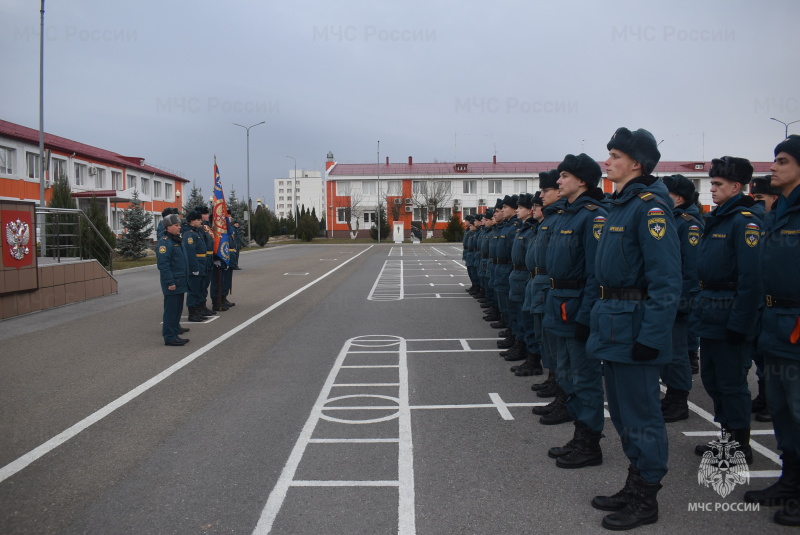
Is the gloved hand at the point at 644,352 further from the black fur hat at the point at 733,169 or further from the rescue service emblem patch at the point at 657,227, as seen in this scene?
the black fur hat at the point at 733,169

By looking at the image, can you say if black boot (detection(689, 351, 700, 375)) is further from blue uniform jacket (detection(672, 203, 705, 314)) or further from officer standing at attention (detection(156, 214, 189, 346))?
officer standing at attention (detection(156, 214, 189, 346))

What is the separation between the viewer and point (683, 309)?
5680 mm

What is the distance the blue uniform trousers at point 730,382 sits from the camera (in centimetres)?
445

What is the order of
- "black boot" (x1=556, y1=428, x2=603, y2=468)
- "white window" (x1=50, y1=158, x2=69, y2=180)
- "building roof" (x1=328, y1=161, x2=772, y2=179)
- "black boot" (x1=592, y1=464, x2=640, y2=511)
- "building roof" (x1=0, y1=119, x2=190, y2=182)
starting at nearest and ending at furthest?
1. "black boot" (x1=592, y1=464, x2=640, y2=511)
2. "black boot" (x1=556, y1=428, x2=603, y2=468)
3. "building roof" (x1=0, y1=119, x2=190, y2=182)
4. "white window" (x1=50, y1=158, x2=69, y2=180)
5. "building roof" (x1=328, y1=161, x2=772, y2=179)

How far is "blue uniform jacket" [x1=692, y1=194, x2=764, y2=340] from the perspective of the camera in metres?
4.40

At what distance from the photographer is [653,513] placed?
3.57 meters

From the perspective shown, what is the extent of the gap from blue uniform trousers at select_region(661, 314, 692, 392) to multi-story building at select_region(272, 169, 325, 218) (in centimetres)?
12634

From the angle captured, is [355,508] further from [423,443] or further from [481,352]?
[481,352]

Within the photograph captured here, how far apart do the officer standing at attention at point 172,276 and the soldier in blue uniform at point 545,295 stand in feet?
18.5

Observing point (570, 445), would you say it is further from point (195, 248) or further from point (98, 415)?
point (195, 248)

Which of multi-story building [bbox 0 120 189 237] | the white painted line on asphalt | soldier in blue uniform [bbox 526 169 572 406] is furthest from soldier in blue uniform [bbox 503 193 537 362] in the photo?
multi-story building [bbox 0 120 189 237]

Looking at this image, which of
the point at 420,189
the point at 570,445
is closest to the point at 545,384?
the point at 570,445

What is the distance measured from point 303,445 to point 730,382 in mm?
3376

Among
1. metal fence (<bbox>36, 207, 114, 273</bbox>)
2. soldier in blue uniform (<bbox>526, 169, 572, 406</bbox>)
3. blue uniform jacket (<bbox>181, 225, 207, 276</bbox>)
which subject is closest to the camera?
soldier in blue uniform (<bbox>526, 169, 572, 406</bbox>)
